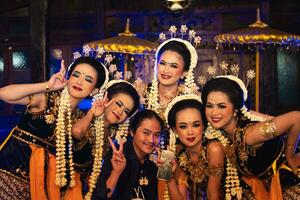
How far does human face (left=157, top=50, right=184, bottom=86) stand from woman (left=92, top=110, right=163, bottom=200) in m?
0.45

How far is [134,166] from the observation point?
13.9 ft

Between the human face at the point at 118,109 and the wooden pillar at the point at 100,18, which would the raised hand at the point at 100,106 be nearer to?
the human face at the point at 118,109

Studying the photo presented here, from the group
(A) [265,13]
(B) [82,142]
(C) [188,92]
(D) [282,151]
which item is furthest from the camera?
(A) [265,13]

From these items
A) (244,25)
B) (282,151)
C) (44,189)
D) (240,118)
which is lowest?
(44,189)

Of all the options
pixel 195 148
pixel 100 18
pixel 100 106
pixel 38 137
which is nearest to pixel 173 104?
pixel 195 148

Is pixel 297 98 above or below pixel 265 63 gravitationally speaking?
below

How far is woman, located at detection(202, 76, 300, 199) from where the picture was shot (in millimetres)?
3816

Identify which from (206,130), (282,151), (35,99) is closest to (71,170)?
(35,99)

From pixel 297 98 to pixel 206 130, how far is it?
6.82 meters

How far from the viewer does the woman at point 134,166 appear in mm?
4023

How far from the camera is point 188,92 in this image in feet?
15.4

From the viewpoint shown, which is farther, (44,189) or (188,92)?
(188,92)

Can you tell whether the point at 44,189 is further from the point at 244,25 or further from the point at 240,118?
the point at 244,25

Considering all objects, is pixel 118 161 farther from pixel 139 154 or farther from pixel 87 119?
pixel 87 119
